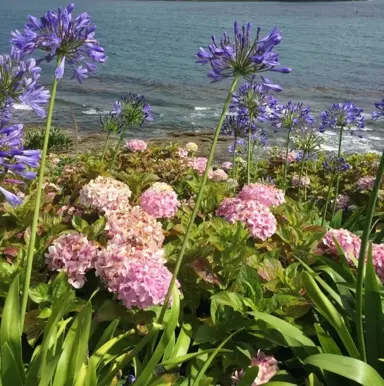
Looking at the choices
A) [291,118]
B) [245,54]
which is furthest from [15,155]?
[291,118]

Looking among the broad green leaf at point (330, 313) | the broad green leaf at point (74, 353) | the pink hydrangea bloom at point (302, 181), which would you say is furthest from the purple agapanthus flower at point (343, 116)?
the broad green leaf at point (74, 353)

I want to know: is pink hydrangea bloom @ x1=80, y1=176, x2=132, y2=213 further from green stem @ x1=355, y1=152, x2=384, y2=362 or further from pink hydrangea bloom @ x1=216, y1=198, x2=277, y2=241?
green stem @ x1=355, y1=152, x2=384, y2=362

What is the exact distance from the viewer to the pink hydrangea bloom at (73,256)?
2283 mm

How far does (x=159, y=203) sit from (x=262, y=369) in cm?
106

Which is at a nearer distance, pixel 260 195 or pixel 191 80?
pixel 260 195

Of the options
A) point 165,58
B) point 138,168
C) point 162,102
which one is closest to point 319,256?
point 138,168

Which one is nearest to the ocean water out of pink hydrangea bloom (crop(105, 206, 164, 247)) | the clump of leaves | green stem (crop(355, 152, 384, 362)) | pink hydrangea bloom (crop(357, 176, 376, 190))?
the clump of leaves

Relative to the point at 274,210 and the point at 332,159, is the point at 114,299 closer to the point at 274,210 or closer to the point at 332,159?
the point at 274,210

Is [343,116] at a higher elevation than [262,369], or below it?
higher

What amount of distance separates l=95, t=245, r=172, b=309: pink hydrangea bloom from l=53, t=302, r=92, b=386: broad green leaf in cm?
22

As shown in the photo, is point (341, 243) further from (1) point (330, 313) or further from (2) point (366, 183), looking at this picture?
(2) point (366, 183)

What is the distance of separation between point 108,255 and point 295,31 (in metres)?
43.7

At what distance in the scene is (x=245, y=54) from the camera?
1.95m

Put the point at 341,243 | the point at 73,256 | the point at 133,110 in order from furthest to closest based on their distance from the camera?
the point at 133,110 → the point at 341,243 → the point at 73,256
